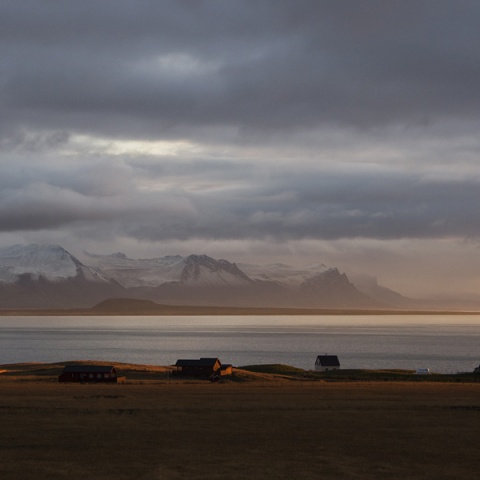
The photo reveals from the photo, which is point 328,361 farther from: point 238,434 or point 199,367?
point 238,434

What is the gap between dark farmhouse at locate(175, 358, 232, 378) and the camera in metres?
103

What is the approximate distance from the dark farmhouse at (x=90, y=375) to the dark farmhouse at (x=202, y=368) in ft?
34.0

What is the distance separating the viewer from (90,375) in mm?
96875

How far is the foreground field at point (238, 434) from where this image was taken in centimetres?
3791

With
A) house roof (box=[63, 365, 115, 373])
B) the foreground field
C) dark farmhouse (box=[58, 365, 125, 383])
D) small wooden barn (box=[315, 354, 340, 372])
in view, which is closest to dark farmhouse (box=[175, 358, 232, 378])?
dark farmhouse (box=[58, 365, 125, 383])

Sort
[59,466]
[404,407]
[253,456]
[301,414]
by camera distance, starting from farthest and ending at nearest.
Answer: [404,407]
[301,414]
[253,456]
[59,466]

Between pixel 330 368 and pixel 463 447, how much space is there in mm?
78327

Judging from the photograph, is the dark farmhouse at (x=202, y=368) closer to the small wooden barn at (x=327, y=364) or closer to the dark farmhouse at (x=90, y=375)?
the dark farmhouse at (x=90, y=375)

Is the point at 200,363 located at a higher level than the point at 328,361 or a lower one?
lower

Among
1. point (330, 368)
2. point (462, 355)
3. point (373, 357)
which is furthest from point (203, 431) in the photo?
point (462, 355)

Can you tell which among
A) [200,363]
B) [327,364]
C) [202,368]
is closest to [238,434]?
[202,368]

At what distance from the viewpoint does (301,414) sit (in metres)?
59.2

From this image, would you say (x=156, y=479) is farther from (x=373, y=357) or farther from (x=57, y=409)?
(x=373, y=357)

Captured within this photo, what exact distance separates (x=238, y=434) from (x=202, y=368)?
57.2 metres
